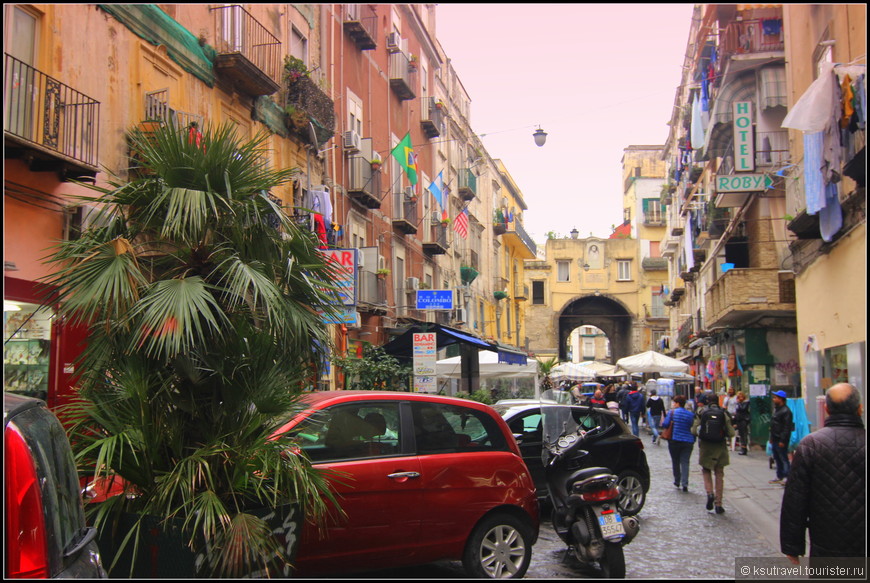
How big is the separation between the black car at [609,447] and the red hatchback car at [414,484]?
12.6 ft

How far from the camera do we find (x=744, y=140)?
21.1 meters

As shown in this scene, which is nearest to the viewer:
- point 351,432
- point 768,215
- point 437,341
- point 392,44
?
point 351,432

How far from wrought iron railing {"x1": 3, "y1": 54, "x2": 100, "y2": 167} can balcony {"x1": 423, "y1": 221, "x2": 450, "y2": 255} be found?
20.3 metres

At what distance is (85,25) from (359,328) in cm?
1297

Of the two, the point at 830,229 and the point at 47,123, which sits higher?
the point at 47,123

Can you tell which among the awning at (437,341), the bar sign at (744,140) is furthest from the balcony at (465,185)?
the awning at (437,341)

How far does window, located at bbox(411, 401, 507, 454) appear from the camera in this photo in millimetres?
6938

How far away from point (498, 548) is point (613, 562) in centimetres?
123

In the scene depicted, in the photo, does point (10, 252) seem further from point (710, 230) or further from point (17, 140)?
point (710, 230)

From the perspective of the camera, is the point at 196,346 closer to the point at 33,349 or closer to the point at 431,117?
the point at 33,349

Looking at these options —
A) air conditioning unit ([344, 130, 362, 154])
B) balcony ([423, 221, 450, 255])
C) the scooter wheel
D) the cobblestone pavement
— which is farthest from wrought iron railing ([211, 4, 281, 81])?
balcony ([423, 221, 450, 255])

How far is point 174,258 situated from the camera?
5816mm

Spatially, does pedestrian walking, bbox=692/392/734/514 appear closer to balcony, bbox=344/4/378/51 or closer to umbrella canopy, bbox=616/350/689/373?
balcony, bbox=344/4/378/51

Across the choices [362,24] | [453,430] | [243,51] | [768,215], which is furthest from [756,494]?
[362,24]
